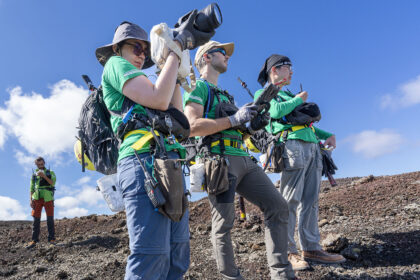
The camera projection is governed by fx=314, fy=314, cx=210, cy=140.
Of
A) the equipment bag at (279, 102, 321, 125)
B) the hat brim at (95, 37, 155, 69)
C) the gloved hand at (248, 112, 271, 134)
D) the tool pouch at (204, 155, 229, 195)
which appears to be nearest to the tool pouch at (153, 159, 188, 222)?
the tool pouch at (204, 155, 229, 195)

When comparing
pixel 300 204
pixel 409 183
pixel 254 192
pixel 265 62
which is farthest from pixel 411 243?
pixel 409 183

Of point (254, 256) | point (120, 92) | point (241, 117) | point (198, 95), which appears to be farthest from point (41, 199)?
point (120, 92)

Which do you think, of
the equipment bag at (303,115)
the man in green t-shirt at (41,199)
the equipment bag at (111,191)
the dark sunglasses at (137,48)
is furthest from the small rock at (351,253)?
the man in green t-shirt at (41,199)

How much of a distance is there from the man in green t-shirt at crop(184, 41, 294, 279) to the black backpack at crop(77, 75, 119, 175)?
2.87ft

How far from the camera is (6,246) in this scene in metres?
10.4

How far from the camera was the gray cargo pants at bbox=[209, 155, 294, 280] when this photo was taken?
3.02 meters

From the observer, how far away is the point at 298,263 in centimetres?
384

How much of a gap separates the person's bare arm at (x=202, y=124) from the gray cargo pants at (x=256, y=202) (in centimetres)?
32

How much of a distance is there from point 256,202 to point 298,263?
3.79 feet

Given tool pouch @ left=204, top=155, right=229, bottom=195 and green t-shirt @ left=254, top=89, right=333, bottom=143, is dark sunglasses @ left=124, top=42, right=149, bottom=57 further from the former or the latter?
green t-shirt @ left=254, top=89, right=333, bottom=143

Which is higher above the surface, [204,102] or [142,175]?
[204,102]

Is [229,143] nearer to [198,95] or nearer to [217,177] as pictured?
[217,177]

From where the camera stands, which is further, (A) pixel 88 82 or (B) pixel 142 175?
(A) pixel 88 82

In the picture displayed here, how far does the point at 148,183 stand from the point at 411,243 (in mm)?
4614
